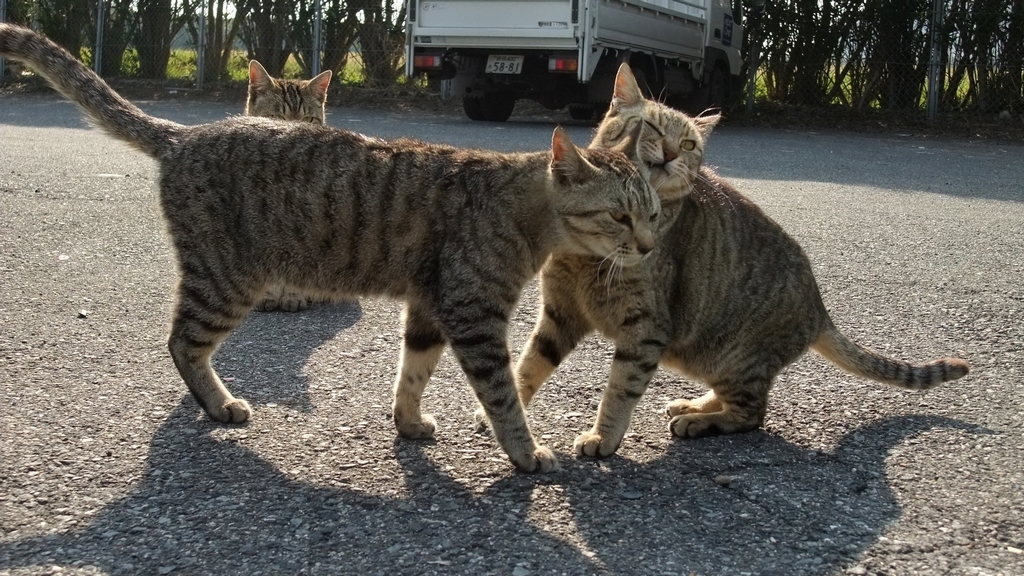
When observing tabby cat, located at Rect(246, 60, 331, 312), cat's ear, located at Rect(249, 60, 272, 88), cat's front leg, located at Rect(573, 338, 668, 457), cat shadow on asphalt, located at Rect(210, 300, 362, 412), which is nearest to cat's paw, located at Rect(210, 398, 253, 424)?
cat shadow on asphalt, located at Rect(210, 300, 362, 412)

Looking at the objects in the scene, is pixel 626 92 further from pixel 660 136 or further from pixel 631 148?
pixel 631 148

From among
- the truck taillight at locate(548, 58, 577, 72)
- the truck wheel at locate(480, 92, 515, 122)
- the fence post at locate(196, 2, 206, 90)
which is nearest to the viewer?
the truck taillight at locate(548, 58, 577, 72)

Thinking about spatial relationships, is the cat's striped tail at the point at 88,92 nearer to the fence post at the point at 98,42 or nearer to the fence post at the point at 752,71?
the fence post at the point at 752,71

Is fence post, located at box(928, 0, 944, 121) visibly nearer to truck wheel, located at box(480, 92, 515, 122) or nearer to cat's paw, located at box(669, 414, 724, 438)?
truck wheel, located at box(480, 92, 515, 122)

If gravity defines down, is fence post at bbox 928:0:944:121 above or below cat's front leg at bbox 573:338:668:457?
above

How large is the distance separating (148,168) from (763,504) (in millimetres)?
7958

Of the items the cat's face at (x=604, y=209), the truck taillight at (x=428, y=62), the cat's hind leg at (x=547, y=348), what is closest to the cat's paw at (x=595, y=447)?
the cat's hind leg at (x=547, y=348)

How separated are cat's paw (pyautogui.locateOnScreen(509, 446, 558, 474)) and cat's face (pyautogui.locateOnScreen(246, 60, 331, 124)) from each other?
3.48 metres

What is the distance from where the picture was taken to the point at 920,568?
2.80 metres

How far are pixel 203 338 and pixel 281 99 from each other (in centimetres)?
290

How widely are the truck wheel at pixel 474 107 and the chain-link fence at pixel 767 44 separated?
408 cm

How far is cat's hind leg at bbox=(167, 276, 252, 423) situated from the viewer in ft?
12.7

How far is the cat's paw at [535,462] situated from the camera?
3.49m

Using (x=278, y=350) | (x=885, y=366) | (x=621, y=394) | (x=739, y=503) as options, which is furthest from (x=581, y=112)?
(x=739, y=503)
